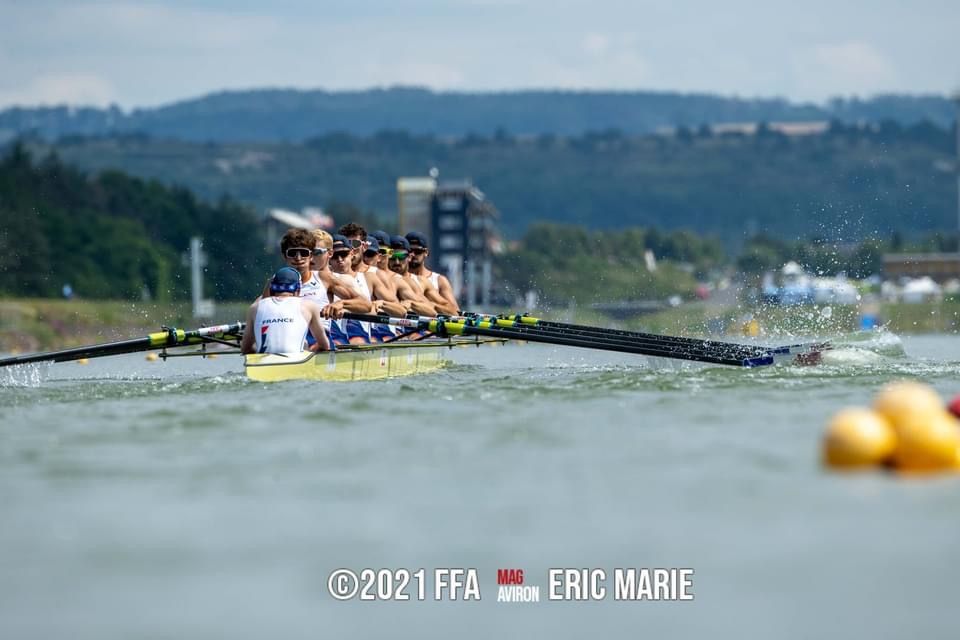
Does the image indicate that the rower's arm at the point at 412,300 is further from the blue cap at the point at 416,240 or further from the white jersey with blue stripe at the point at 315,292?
the white jersey with blue stripe at the point at 315,292

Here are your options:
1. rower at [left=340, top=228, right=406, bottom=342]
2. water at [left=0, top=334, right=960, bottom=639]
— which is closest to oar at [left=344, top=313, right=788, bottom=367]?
rower at [left=340, top=228, right=406, bottom=342]

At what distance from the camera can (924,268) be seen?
10050 centimetres

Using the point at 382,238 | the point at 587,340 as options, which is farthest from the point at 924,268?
the point at 587,340

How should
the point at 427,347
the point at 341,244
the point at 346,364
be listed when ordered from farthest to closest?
the point at 427,347, the point at 341,244, the point at 346,364

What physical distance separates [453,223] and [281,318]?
7913cm

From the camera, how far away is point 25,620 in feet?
25.9

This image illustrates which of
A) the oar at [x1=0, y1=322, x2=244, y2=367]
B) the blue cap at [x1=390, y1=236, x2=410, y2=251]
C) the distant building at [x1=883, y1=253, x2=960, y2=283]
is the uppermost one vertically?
the blue cap at [x1=390, y1=236, x2=410, y2=251]

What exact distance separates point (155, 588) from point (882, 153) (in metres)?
199

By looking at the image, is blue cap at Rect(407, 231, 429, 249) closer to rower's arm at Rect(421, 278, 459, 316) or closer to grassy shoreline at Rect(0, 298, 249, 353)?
rower's arm at Rect(421, 278, 459, 316)

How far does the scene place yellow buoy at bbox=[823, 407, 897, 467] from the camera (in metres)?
9.76

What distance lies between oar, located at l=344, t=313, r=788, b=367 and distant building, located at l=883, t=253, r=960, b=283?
8316 cm

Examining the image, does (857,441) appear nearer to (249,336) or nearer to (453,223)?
(249,336)

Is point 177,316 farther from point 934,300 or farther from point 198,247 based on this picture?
point 934,300

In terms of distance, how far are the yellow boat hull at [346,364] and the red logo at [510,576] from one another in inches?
326
